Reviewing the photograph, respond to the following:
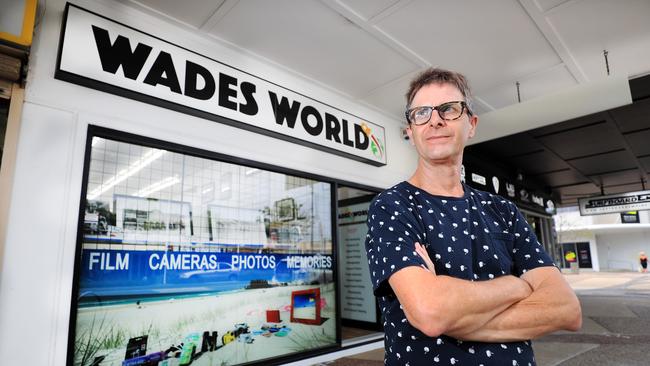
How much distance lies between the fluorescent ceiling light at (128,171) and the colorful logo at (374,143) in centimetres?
241

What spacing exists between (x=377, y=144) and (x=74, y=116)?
3.20 meters

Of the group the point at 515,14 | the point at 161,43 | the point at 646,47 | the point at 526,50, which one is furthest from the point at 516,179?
the point at 161,43

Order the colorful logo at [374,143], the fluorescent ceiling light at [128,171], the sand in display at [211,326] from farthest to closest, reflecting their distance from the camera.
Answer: the colorful logo at [374,143]
the fluorescent ceiling light at [128,171]
the sand in display at [211,326]

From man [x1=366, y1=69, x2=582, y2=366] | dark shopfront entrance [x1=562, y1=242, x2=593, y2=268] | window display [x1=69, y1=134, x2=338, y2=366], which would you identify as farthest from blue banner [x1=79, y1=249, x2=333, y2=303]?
dark shopfront entrance [x1=562, y1=242, x2=593, y2=268]

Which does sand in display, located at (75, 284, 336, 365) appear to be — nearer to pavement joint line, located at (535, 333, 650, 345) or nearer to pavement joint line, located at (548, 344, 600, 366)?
pavement joint line, located at (548, 344, 600, 366)

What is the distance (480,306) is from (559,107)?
3.87 m

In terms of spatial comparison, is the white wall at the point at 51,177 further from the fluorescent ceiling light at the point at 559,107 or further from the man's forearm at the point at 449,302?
the fluorescent ceiling light at the point at 559,107

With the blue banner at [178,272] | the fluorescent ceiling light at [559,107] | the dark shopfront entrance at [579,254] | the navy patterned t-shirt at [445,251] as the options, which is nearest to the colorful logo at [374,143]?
the fluorescent ceiling light at [559,107]

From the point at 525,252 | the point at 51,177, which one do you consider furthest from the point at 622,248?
the point at 51,177

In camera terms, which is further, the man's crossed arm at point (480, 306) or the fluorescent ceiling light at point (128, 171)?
the fluorescent ceiling light at point (128, 171)

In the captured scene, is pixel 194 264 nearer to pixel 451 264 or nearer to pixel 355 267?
pixel 451 264

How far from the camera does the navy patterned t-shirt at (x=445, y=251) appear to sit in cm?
100

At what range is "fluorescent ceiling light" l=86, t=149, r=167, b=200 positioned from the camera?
2.60m

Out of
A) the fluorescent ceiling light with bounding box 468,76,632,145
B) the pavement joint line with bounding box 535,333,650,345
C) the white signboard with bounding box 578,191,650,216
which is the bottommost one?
the pavement joint line with bounding box 535,333,650,345
